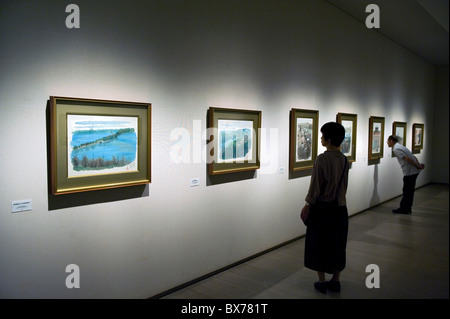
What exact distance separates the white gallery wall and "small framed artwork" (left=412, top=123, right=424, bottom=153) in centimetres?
671

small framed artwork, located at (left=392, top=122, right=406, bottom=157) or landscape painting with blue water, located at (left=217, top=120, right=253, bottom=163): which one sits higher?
small framed artwork, located at (left=392, top=122, right=406, bottom=157)

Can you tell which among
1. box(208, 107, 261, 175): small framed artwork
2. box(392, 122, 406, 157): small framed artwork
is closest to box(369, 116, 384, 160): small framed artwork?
box(392, 122, 406, 157): small framed artwork

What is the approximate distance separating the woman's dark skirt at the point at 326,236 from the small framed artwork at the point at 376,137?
221 inches

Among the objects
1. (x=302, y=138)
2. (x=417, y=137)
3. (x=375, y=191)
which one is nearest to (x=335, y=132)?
(x=302, y=138)

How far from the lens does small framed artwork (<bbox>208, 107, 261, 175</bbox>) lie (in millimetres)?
4711

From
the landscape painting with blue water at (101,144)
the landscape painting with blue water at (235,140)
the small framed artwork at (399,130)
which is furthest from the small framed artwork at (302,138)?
the small framed artwork at (399,130)

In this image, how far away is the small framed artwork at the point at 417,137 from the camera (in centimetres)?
1232

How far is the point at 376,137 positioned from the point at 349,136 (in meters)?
1.87

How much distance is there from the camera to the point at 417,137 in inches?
495

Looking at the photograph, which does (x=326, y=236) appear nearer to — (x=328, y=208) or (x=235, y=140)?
(x=328, y=208)

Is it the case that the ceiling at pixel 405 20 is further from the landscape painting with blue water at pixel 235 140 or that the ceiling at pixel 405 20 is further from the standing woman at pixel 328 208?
the landscape painting with blue water at pixel 235 140

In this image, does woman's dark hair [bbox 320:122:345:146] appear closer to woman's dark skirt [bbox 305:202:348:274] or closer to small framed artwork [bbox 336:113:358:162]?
woman's dark skirt [bbox 305:202:348:274]

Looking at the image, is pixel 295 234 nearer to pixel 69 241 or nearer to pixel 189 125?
pixel 189 125
